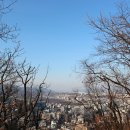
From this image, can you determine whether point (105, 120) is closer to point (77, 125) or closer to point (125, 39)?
point (125, 39)

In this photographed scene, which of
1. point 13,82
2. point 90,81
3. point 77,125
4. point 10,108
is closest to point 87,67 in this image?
→ point 90,81

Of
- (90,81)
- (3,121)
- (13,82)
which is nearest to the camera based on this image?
(3,121)

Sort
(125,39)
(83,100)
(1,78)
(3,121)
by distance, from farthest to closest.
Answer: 1. (83,100)
2. (125,39)
3. (1,78)
4. (3,121)

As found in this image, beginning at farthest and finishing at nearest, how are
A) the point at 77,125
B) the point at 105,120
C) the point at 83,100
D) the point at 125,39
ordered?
the point at 83,100
the point at 77,125
the point at 125,39
the point at 105,120

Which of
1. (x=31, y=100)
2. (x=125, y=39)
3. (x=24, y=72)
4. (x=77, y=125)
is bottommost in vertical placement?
(x=77, y=125)

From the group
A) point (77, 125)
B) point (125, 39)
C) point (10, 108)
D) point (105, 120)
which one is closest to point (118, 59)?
point (125, 39)

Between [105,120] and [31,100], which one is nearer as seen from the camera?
[105,120]

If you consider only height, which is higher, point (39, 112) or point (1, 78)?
point (1, 78)

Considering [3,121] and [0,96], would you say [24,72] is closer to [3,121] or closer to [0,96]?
[0,96]

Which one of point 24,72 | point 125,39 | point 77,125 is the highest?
point 125,39
